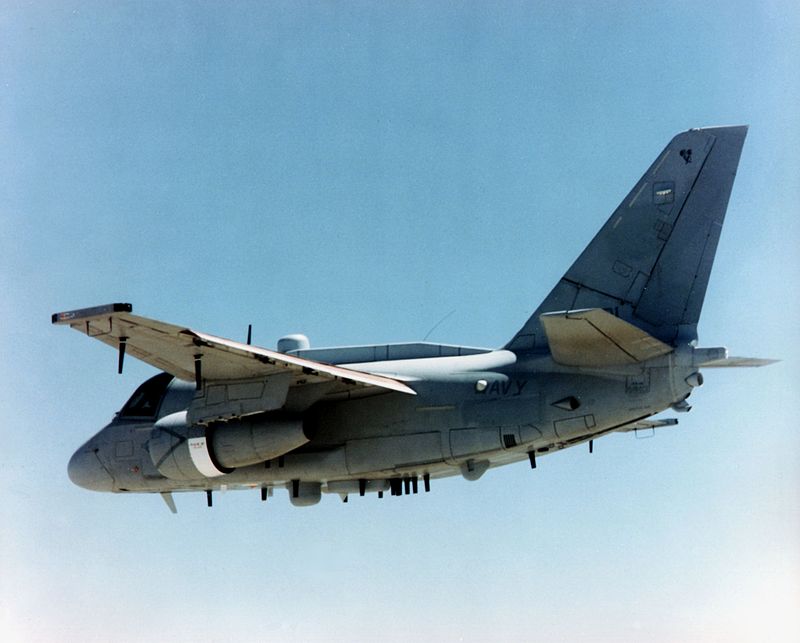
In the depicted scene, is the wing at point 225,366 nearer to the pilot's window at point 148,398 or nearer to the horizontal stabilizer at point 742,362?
the pilot's window at point 148,398

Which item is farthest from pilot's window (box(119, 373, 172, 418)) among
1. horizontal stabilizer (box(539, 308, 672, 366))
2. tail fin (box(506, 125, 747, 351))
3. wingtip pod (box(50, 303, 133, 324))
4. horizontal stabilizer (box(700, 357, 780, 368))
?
horizontal stabilizer (box(700, 357, 780, 368))

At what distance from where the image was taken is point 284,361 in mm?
20562

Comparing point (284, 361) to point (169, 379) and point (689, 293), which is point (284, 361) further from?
point (689, 293)

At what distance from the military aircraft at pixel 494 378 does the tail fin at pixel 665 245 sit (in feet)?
0.08

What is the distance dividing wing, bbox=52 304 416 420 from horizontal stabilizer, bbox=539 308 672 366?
2.97 meters

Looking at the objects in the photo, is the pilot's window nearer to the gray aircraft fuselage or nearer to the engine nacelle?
the gray aircraft fuselage

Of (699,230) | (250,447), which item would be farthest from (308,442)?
(699,230)

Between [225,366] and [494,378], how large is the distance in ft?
15.3

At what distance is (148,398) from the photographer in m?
23.8

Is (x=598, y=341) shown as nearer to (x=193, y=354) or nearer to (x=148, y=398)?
(x=193, y=354)

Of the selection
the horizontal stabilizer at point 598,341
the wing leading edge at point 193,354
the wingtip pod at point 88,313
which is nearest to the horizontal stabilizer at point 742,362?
the horizontal stabilizer at point 598,341

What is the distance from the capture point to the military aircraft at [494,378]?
20297mm

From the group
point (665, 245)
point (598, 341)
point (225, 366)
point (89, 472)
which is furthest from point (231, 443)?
point (665, 245)

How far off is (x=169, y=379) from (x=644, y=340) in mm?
9349
